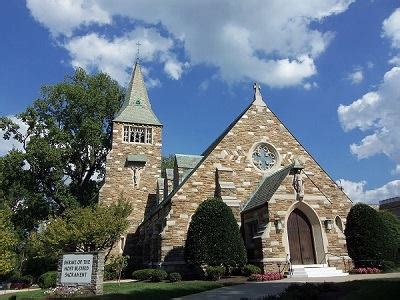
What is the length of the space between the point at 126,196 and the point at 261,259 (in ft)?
55.8

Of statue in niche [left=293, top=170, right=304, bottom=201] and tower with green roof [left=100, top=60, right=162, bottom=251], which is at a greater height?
tower with green roof [left=100, top=60, right=162, bottom=251]

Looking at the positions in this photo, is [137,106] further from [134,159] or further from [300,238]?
[300,238]

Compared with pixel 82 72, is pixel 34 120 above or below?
below

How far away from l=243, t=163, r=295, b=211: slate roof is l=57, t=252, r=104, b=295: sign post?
8686 mm

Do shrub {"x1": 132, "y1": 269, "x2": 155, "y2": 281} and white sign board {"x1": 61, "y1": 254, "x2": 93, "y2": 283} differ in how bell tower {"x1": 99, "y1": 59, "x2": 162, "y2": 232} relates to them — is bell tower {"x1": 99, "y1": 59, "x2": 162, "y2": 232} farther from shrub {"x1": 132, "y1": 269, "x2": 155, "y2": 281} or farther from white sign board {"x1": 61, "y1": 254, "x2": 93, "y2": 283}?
white sign board {"x1": 61, "y1": 254, "x2": 93, "y2": 283}

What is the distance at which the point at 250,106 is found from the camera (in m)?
25.5

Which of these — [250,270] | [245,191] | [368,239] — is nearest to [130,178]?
[245,191]

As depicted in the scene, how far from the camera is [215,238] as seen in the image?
1831 centimetres

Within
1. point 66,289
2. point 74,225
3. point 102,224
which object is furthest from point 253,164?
point 66,289

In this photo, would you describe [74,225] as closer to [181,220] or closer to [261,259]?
[181,220]

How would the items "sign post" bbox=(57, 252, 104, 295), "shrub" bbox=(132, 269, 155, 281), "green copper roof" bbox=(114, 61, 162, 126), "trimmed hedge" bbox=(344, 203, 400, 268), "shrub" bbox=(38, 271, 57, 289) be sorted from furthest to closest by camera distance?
"green copper roof" bbox=(114, 61, 162, 126)
"shrub" bbox=(38, 271, 57, 289)
"shrub" bbox=(132, 269, 155, 281)
"trimmed hedge" bbox=(344, 203, 400, 268)
"sign post" bbox=(57, 252, 104, 295)

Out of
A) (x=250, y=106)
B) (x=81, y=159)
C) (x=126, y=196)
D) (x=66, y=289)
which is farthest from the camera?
(x=81, y=159)

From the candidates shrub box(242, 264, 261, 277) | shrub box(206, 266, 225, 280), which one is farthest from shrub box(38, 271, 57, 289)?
shrub box(242, 264, 261, 277)

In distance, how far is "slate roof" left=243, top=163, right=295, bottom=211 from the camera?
19.3m
